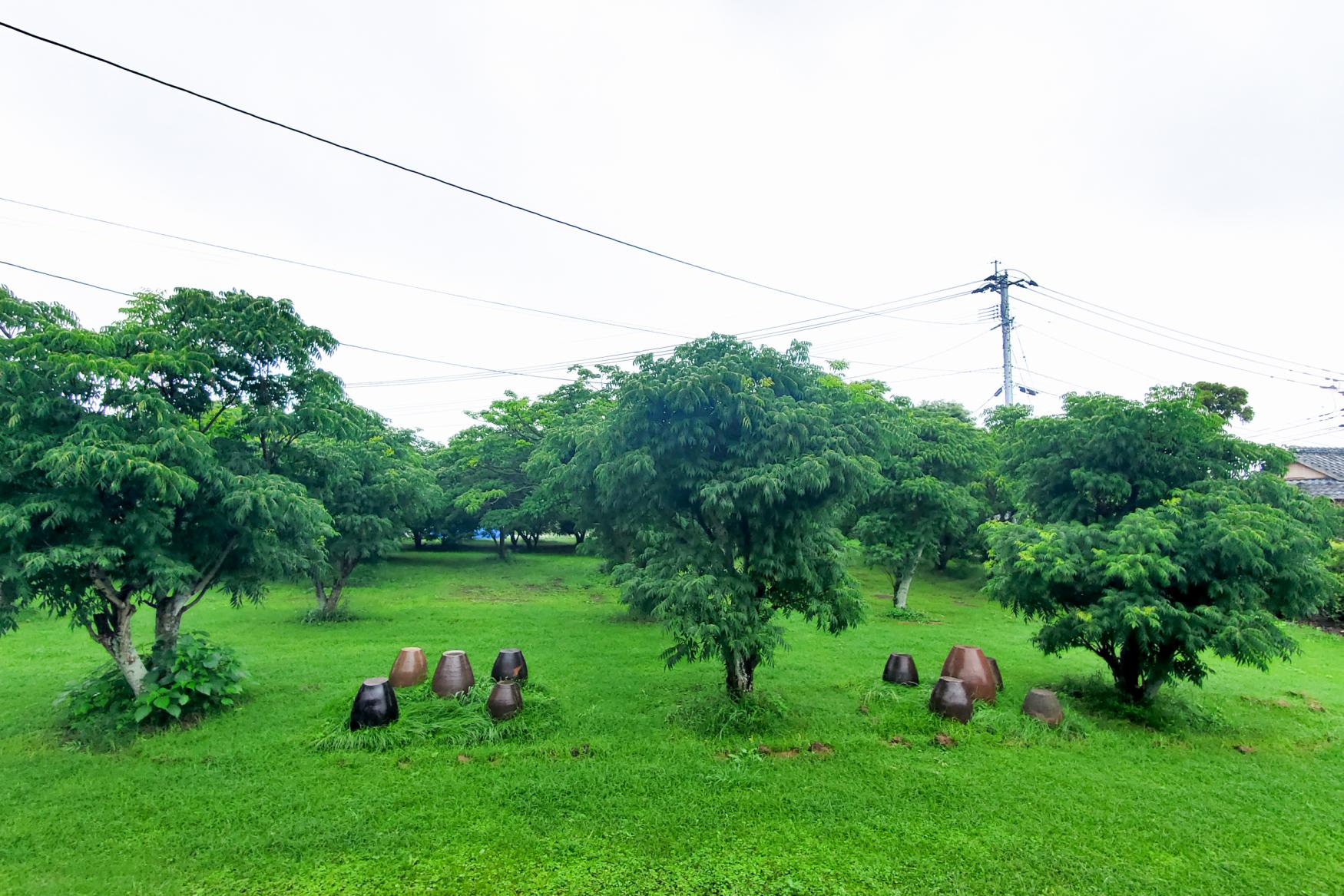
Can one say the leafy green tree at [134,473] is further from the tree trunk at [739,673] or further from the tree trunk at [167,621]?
the tree trunk at [739,673]

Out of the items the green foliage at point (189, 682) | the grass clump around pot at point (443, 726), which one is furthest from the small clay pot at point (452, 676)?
the green foliage at point (189, 682)

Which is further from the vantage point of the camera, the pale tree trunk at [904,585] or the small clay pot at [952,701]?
the pale tree trunk at [904,585]

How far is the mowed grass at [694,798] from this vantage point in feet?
15.6

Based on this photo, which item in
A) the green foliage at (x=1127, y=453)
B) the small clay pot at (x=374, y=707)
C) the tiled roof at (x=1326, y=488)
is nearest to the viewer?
the small clay pot at (x=374, y=707)

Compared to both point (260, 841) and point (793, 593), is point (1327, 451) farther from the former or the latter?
point (260, 841)

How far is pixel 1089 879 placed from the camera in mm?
4738

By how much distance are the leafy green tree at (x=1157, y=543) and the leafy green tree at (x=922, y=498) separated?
7.47m

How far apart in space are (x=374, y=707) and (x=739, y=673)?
4563mm

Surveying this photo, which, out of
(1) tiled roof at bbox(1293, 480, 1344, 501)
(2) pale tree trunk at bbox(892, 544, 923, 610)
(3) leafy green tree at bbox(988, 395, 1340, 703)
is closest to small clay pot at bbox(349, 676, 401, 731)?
(3) leafy green tree at bbox(988, 395, 1340, 703)

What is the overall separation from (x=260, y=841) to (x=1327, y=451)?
37306 millimetres

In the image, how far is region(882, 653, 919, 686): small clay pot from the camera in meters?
9.80

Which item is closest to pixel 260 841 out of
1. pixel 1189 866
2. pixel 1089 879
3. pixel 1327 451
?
pixel 1089 879

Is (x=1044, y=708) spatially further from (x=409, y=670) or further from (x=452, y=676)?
(x=409, y=670)

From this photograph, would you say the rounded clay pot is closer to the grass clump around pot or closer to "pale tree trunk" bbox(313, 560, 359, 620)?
the grass clump around pot
